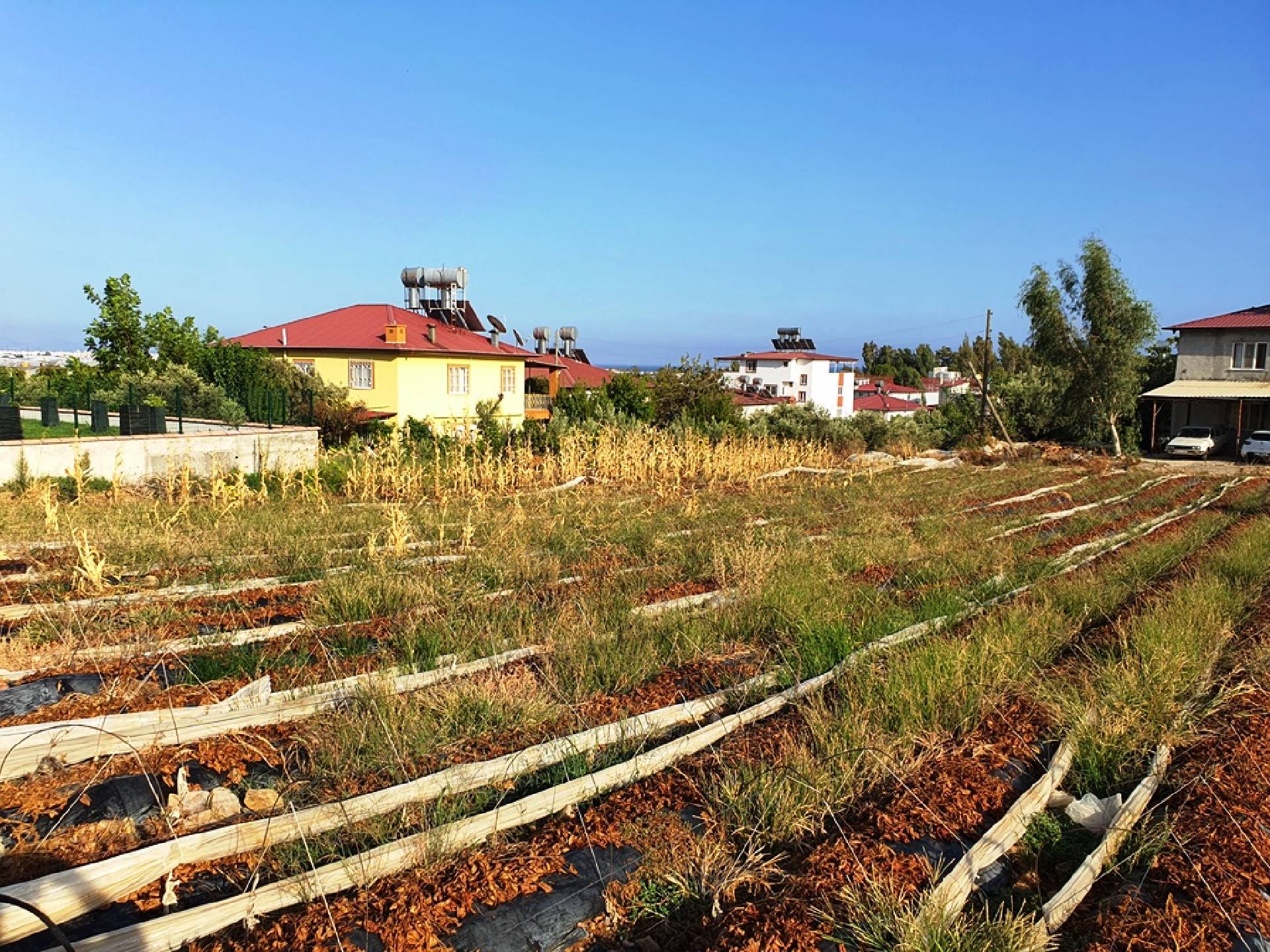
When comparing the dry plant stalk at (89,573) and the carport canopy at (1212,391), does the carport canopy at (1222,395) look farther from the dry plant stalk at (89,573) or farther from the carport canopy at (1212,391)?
the dry plant stalk at (89,573)

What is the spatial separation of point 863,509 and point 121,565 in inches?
395

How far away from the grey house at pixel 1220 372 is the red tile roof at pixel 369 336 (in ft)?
86.5

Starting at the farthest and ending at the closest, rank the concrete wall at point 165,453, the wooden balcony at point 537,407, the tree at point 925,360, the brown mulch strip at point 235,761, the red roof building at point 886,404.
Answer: the tree at point 925,360 → the red roof building at point 886,404 → the wooden balcony at point 537,407 → the concrete wall at point 165,453 → the brown mulch strip at point 235,761

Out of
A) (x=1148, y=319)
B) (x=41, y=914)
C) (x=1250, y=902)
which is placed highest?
(x=1148, y=319)

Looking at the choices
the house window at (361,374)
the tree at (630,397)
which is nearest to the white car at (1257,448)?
the tree at (630,397)

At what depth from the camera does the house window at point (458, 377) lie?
114 ft

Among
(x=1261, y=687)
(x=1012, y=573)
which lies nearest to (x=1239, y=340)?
(x=1012, y=573)

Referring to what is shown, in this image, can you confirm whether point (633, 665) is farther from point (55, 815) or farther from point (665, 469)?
point (665, 469)

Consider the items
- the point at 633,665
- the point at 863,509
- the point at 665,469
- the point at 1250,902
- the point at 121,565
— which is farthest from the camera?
the point at 665,469

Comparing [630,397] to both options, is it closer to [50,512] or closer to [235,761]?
[50,512]

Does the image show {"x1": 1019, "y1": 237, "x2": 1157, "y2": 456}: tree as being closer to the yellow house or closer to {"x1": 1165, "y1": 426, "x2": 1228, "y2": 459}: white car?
{"x1": 1165, "y1": 426, "x2": 1228, "y2": 459}: white car

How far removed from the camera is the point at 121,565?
302 inches

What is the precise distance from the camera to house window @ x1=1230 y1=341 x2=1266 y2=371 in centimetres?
3375

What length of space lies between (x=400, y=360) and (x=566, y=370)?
1820 cm
